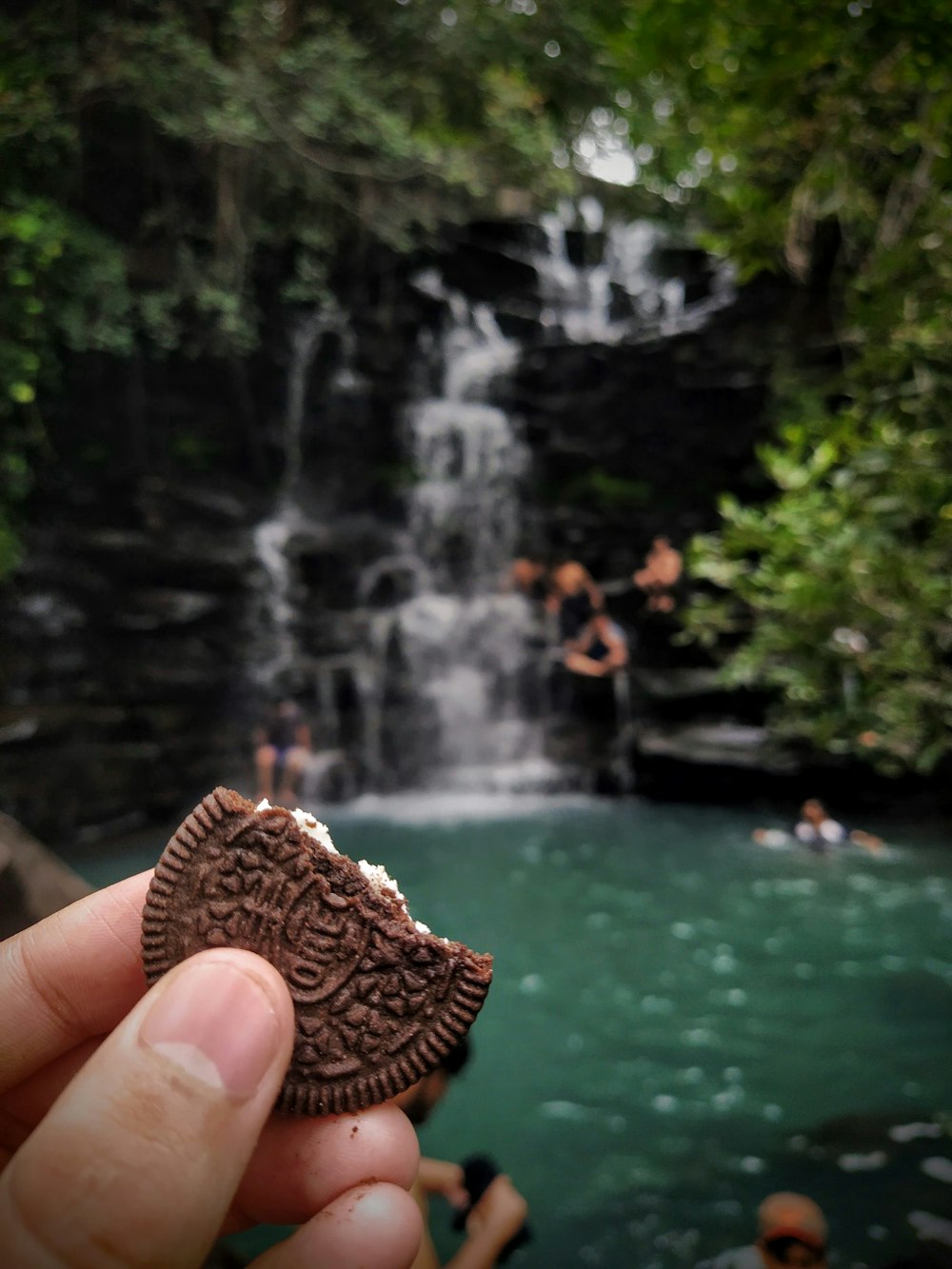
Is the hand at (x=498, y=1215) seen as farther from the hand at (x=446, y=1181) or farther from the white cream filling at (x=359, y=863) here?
A: the white cream filling at (x=359, y=863)

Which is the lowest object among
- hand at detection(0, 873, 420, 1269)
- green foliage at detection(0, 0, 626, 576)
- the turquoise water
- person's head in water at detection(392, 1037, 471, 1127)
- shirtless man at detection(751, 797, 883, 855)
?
shirtless man at detection(751, 797, 883, 855)

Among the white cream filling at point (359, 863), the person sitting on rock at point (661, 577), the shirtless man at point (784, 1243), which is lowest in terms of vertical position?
the shirtless man at point (784, 1243)

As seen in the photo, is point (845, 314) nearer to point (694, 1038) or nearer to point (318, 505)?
point (318, 505)

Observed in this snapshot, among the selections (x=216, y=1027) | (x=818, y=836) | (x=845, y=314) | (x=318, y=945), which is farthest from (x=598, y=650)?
(x=216, y=1027)

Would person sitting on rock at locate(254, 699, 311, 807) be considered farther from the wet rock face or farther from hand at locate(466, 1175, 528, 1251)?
hand at locate(466, 1175, 528, 1251)

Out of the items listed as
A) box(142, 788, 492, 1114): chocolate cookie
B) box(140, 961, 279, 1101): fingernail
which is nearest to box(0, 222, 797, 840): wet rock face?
box(142, 788, 492, 1114): chocolate cookie

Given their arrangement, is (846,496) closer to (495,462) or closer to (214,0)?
(495,462)

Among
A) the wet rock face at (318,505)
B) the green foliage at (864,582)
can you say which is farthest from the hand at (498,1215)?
the wet rock face at (318,505)
